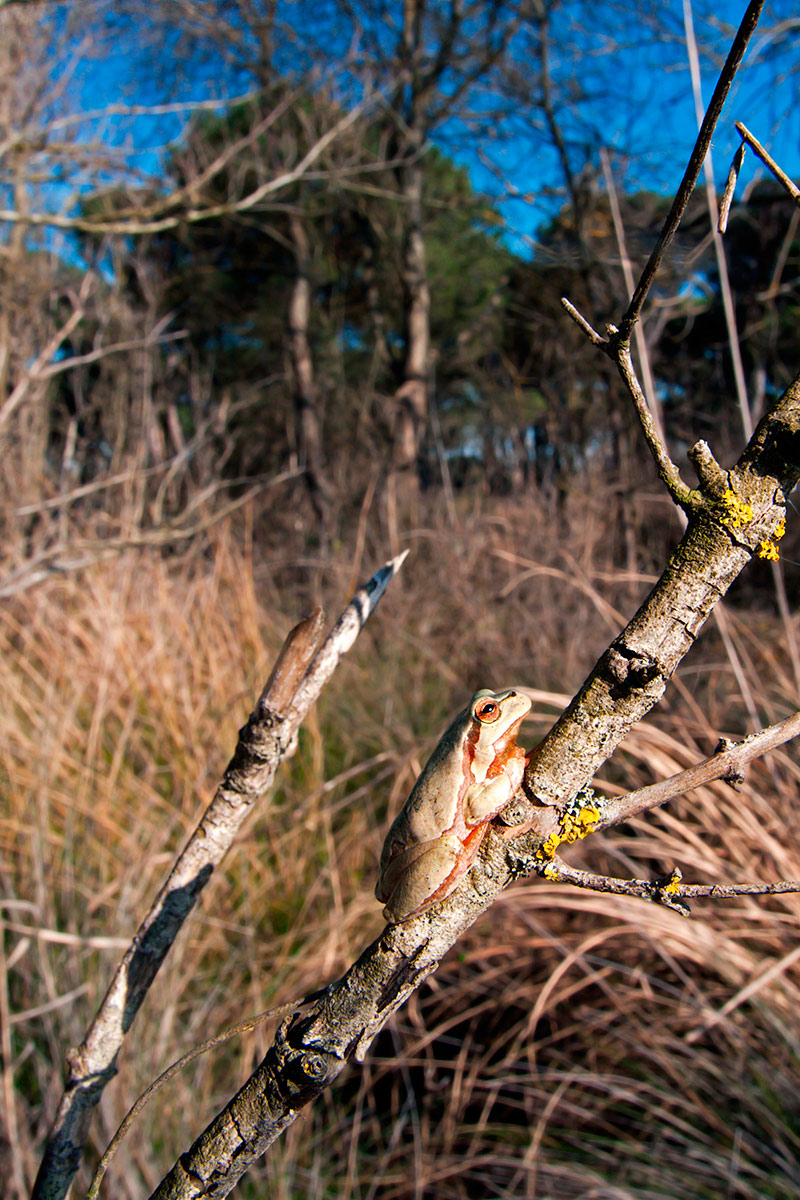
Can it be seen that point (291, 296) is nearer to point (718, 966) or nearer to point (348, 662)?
point (348, 662)

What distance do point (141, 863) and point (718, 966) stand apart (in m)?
1.15

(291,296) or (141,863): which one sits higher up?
(291,296)

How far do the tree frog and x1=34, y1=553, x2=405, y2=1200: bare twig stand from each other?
80 mm

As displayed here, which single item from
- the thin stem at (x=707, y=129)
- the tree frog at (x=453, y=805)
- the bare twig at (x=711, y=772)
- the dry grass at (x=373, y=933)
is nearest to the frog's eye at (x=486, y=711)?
the tree frog at (x=453, y=805)

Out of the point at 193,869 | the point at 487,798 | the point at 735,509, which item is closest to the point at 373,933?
the point at 193,869

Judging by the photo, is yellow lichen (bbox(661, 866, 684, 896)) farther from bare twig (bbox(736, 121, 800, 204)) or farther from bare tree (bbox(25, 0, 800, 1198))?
bare twig (bbox(736, 121, 800, 204))

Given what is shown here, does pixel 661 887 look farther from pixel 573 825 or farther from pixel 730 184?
pixel 730 184

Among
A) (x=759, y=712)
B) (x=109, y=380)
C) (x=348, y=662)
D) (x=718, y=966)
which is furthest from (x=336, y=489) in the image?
(x=718, y=966)

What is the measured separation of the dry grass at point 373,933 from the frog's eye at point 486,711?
979 millimetres

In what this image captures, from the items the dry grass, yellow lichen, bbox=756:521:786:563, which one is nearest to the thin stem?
yellow lichen, bbox=756:521:786:563

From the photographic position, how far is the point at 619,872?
1.78 meters

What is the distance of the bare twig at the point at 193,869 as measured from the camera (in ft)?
1.31

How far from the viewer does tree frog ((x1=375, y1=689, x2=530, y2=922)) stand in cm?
33

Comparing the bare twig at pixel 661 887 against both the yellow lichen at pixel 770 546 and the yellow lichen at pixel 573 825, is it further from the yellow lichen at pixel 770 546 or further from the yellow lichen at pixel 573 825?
the yellow lichen at pixel 770 546
